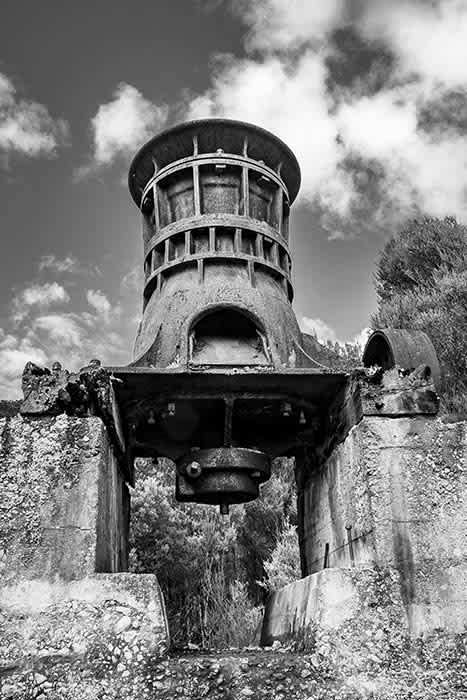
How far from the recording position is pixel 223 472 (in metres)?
6.86

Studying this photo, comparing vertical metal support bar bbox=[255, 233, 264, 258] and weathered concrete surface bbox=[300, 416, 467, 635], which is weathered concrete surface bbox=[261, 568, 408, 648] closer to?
weathered concrete surface bbox=[300, 416, 467, 635]

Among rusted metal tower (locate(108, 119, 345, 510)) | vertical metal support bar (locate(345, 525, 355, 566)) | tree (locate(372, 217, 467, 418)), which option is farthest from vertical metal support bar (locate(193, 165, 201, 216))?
tree (locate(372, 217, 467, 418))

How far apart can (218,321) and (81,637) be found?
11.6ft

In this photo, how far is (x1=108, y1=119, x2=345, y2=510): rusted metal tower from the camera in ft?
21.0

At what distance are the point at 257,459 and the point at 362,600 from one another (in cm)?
215

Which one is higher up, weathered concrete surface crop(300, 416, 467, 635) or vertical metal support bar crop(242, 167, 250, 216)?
vertical metal support bar crop(242, 167, 250, 216)

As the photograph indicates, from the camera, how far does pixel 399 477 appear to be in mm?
5570

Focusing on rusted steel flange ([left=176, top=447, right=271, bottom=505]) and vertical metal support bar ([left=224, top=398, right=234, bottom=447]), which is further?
rusted steel flange ([left=176, top=447, right=271, bottom=505])

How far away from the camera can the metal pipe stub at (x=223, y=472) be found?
6781mm

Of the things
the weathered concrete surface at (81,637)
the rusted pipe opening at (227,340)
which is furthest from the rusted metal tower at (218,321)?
the weathered concrete surface at (81,637)

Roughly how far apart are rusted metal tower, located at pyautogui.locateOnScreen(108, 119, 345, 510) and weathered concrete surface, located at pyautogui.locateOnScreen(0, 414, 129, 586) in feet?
2.82

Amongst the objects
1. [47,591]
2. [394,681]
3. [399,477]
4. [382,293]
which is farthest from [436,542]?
[382,293]

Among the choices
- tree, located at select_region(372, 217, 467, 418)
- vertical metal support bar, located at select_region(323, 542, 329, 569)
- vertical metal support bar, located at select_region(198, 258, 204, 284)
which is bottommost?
vertical metal support bar, located at select_region(323, 542, 329, 569)

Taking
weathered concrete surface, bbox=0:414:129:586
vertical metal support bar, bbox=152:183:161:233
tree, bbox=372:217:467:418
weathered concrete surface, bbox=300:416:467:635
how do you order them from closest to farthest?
1. weathered concrete surface, bbox=0:414:129:586
2. weathered concrete surface, bbox=300:416:467:635
3. vertical metal support bar, bbox=152:183:161:233
4. tree, bbox=372:217:467:418
